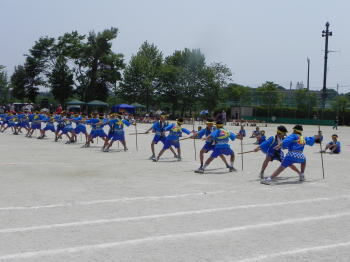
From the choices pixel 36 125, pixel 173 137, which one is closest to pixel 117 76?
pixel 36 125

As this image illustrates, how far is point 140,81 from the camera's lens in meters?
74.2

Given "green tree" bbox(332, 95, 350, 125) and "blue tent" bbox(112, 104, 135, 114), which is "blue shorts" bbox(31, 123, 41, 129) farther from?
"green tree" bbox(332, 95, 350, 125)

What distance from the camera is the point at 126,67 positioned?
247 feet

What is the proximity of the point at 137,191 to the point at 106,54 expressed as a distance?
66.5 m

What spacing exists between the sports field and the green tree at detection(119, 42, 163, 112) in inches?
2305

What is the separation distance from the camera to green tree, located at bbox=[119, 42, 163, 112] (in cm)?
7375

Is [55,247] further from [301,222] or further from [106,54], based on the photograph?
[106,54]

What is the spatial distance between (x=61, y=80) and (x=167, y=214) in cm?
6880

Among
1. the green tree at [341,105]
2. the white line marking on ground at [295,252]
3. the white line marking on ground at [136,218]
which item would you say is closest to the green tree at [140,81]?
the green tree at [341,105]

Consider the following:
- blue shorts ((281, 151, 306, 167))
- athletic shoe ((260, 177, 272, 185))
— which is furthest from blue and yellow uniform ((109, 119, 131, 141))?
blue shorts ((281, 151, 306, 167))

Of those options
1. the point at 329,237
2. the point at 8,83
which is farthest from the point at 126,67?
the point at 329,237

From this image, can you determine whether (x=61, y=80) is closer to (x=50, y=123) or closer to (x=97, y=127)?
(x=50, y=123)

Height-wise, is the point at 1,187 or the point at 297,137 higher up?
the point at 297,137

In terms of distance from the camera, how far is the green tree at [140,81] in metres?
73.8
